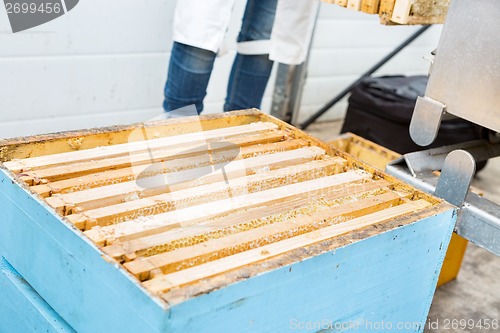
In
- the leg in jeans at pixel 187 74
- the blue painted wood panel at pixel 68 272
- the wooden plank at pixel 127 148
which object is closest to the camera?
the blue painted wood panel at pixel 68 272

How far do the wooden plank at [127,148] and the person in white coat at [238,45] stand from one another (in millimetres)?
512

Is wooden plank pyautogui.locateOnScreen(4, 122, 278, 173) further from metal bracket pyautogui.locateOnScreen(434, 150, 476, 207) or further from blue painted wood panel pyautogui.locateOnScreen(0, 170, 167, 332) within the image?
metal bracket pyautogui.locateOnScreen(434, 150, 476, 207)

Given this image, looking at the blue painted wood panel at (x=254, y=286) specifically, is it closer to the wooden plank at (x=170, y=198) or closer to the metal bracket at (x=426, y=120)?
the wooden plank at (x=170, y=198)

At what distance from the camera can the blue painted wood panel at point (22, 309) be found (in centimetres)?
112

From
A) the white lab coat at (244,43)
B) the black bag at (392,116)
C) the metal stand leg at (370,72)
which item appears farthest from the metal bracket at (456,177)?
the metal stand leg at (370,72)

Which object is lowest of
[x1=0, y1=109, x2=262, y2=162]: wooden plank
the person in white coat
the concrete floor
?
the concrete floor

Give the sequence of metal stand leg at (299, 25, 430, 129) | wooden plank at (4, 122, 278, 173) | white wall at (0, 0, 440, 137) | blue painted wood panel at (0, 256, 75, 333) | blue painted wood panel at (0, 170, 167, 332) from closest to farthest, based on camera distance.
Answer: blue painted wood panel at (0, 170, 167, 332) → blue painted wood panel at (0, 256, 75, 333) → wooden plank at (4, 122, 278, 173) → white wall at (0, 0, 440, 137) → metal stand leg at (299, 25, 430, 129)

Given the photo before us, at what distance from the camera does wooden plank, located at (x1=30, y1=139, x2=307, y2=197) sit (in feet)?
3.81

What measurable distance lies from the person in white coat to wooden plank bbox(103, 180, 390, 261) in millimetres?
885

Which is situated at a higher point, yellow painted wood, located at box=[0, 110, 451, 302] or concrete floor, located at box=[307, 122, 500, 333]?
yellow painted wood, located at box=[0, 110, 451, 302]

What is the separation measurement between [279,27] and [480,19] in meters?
1.06

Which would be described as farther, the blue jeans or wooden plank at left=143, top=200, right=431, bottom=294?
the blue jeans

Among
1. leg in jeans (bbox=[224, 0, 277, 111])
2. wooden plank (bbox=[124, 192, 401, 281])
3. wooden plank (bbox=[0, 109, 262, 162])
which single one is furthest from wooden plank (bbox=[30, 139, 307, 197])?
leg in jeans (bbox=[224, 0, 277, 111])

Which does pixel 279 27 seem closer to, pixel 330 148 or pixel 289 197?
pixel 330 148
